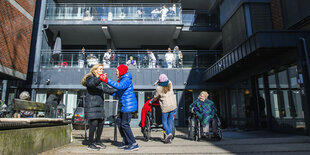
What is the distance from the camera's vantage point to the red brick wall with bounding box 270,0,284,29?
8.77m

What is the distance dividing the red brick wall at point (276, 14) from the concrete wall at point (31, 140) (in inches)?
362

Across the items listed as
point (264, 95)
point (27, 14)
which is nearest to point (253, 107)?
point (264, 95)

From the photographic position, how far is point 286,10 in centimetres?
826

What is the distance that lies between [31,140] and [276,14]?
10080 mm

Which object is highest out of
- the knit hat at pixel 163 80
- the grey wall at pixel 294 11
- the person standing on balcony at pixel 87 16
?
the person standing on balcony at pixel 87 16

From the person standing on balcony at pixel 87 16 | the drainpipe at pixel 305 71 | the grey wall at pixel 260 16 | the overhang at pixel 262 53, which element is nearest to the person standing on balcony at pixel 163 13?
the person standing on balcony at pixel 87 16

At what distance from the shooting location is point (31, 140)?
3.16m

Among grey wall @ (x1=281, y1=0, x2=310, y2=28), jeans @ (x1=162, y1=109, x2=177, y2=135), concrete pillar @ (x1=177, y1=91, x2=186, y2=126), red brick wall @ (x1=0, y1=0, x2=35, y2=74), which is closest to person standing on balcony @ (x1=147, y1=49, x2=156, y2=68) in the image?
concrete pillar @ (x1=177, y1=91, x2=186, y2=126)

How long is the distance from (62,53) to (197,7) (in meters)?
11.2

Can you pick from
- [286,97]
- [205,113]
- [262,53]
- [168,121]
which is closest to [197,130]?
[205,113]

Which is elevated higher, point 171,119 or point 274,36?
point 274,36

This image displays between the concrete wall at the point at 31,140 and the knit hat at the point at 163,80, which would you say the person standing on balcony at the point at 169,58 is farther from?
the concrete wall at the point at 31,140

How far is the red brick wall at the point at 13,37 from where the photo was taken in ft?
30.1

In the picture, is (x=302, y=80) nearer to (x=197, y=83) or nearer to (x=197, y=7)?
(x=197, y=83)
